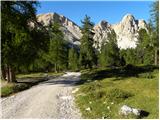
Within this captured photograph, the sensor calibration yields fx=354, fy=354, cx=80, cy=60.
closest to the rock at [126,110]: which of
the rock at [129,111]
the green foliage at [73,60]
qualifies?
the rock at [129,111]

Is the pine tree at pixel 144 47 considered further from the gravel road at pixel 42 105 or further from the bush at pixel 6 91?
the gravel road at pixel 42 105

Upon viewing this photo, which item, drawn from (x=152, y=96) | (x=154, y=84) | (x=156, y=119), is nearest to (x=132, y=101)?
(x=152, y=96)

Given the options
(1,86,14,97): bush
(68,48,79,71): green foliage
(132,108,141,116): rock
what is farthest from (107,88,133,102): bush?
(68,48,79,71): green foliage

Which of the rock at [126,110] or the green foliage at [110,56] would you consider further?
the green foliage at [110,56]

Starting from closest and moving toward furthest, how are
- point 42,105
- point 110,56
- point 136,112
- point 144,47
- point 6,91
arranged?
point 136,112 → point 42,105 → point 6,91 → point 144,47 → point 110,56

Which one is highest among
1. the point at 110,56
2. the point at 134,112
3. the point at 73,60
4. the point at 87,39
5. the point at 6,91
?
the point at 87,39

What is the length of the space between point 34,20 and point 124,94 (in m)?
20.9

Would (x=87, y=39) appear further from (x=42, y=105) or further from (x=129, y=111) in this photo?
(x=129, y=111)

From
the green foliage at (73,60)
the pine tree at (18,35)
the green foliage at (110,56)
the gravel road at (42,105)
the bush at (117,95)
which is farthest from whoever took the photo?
the green foliage at (110,56)

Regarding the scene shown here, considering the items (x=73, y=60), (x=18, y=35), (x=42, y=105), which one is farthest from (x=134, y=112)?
(x=73, y=60)

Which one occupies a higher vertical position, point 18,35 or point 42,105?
point 18,35

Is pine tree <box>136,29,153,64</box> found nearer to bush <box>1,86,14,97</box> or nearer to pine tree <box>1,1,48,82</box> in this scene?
pine tree <box>1,1,48,82</box>

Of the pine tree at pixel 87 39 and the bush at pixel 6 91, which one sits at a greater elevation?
the pine tree at pixel 87 39

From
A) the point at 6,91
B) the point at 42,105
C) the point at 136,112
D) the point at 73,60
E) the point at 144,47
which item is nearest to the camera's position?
the point at 136,112
